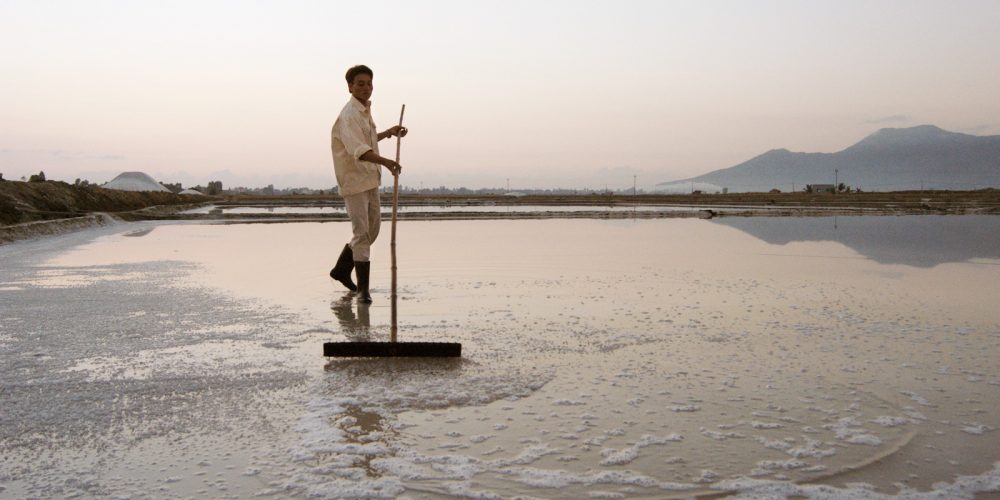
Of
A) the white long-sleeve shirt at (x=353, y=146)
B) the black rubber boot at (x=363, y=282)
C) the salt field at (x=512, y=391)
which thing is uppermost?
the white long-sleeve shirt at (x=353, y=146)

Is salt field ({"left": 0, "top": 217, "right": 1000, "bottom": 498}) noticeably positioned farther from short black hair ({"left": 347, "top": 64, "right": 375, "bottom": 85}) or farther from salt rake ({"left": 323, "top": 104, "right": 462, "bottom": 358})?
short black hair ({"left": 347, "top": 64, "right": 375, "bottom": 85})

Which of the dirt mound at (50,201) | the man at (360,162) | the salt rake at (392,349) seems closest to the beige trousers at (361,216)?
the man at (360,162)

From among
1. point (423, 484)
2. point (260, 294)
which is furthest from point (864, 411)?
point (260, 294)

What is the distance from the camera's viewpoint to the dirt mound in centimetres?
1546

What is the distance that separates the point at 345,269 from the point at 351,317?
52.0 inches

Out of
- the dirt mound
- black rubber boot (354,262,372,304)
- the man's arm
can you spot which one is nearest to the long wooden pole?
the man's arm

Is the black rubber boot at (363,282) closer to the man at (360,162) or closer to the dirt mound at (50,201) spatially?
the man at (360,162)

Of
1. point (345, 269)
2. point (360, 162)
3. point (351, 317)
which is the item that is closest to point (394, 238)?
point (351, 317)

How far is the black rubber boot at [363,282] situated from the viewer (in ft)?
19.1

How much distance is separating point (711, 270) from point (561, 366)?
484cm

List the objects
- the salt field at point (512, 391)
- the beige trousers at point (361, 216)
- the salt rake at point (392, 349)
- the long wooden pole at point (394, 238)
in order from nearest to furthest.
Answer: the salt field at point (512, 391), the salt rake at point (392, 349), the long wooden pole at point (394, 238), the beige trousers at point (361, 216)

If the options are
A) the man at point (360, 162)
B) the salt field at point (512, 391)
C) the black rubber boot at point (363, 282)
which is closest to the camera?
the salt field at point (512, 391)

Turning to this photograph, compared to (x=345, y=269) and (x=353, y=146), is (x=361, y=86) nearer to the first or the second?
(x=353, y=146)

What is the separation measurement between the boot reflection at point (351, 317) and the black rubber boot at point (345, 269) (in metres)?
0.18
